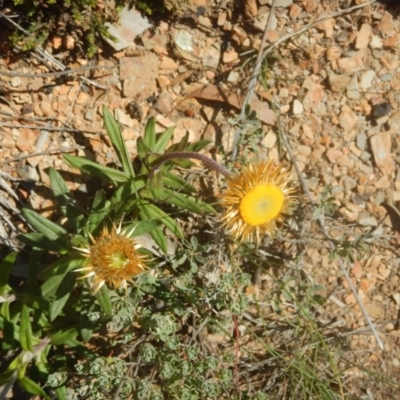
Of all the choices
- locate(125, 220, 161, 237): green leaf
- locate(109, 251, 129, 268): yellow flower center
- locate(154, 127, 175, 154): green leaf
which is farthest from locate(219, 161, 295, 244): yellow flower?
locate(154, 127, 175, 154): green leaf

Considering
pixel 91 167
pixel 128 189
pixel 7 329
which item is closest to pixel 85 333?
pixel 7 329

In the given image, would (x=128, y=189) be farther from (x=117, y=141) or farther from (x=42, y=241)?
(x=42, y=241)

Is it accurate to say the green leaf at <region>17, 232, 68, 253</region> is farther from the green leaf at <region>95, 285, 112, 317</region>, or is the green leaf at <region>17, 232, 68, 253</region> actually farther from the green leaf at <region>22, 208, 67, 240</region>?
the green leaf at <region>95, 285, 112, 317</region>

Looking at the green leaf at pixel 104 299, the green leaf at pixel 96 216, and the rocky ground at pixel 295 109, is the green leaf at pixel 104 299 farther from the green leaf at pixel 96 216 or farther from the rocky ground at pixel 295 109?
the rocky ground at pixel 295 109

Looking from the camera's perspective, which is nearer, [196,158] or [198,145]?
[196,158]

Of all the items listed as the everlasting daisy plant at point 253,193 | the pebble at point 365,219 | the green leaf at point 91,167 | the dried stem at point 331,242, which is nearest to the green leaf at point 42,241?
the green leaf at point 91,167
